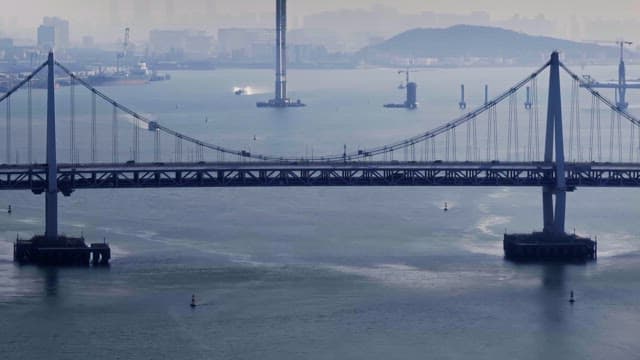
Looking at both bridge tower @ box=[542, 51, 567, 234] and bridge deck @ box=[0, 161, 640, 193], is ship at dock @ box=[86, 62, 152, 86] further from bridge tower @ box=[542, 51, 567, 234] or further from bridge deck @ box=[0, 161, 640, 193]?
bridge tower @ box=[542, 51, 567, 234]

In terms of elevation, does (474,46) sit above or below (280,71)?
above

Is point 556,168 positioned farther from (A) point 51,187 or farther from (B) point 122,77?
(B) point 122,77

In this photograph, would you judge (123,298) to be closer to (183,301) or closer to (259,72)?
(183,301)

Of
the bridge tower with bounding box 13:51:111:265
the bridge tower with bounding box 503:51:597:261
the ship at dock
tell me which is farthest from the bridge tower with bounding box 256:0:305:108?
the bridge tower with bounding box 13:51:111:265

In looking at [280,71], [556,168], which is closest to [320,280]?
[556,168]

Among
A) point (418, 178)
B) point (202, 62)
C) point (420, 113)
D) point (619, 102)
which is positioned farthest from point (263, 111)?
point (202, 62)

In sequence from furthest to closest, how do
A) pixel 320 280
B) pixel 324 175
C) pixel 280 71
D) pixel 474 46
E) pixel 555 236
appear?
1. pixel 474 46
2. pixel 280 71
3. pixel 324 175
4. pixel 555 236
5. pixel 320 280
